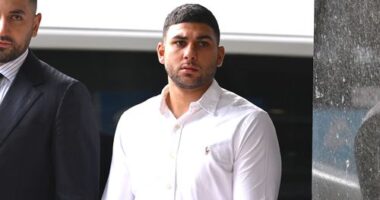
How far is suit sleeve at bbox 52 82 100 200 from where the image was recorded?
122 inches

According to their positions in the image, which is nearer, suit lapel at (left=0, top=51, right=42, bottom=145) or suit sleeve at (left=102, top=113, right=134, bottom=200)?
suit lapel at (left=0, top=51, right=42, bottom=145)

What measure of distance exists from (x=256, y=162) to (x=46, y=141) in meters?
0.72

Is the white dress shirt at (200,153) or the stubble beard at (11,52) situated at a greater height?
the stubble beard at (11,52)

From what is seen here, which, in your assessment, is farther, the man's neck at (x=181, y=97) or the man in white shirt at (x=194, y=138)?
the man's neck at (x=181, y=97)

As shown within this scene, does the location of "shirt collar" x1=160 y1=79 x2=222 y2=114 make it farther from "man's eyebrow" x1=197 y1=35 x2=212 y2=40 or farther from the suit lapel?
the suit lapel

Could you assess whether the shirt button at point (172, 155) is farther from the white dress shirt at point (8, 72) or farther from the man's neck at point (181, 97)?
the white dress shirt at point (8, 72)

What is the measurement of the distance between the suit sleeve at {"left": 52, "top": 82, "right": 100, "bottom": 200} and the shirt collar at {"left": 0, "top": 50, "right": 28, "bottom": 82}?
0.71 feet

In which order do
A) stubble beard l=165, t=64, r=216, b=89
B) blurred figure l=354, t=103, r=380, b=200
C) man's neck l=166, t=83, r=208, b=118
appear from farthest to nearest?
man's neck l=166, t=83, r=208, b=118 → stubble beard l=165, t=64, r=216, b=89 → blurred figure l=354, t=103, r=380, b=200

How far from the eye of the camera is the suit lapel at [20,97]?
307 cm

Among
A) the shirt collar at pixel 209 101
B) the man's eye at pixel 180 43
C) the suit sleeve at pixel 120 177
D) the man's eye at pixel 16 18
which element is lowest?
the suit sleeve at pixel 120 177

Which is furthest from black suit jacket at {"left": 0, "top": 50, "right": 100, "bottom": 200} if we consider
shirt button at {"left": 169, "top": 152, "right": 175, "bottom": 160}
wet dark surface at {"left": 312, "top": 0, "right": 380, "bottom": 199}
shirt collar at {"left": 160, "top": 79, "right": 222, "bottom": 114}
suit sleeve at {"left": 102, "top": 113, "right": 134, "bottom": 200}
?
wet dark surface at {"left": 312, "top": 0, "right": 380, "bottom": 199}

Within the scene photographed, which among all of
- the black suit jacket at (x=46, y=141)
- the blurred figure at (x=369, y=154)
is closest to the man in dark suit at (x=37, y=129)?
the black suit jacket at (x=46, y=141)

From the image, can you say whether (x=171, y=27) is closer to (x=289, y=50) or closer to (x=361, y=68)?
(x=361, y=68)

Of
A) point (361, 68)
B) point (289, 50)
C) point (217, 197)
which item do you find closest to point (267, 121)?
point (217, 197)
